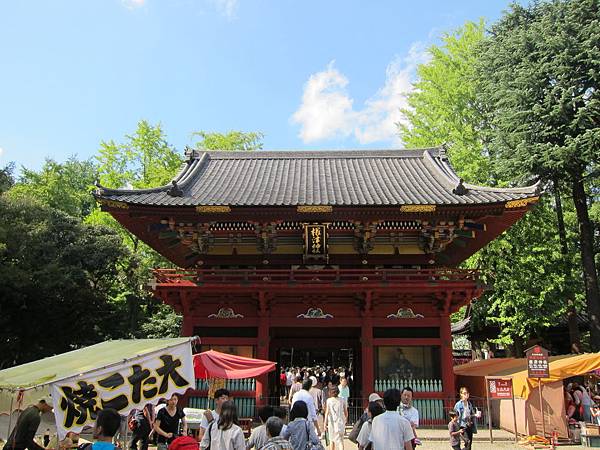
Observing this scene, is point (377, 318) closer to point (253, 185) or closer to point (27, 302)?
point (253, 185)

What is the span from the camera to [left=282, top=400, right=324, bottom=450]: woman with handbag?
631cm

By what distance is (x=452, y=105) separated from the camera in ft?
91.2

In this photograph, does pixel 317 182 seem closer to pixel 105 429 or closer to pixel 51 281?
pixel 105 429

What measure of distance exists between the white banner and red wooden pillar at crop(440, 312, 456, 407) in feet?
36.1

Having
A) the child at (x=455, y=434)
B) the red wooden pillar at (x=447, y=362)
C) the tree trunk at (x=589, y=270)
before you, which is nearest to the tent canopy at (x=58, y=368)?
the child at (x=455, y=434)

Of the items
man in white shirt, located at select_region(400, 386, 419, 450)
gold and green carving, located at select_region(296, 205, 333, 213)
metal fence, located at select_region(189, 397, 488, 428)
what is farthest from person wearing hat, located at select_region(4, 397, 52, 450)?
gold and green carving, located at select_region(296, 205, 333, 213)

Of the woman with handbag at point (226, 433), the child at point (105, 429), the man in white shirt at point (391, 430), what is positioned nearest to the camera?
the child at point (105, 429)

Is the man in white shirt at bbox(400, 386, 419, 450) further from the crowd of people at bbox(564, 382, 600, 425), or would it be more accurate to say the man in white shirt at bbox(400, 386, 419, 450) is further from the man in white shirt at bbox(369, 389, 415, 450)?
the crowd of people at bbox(564, 382, 600, 425)

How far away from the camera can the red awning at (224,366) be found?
1128cm

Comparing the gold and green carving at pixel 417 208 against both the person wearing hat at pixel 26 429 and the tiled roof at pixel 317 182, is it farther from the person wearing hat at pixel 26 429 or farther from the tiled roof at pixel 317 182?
the person wearing hat at pixel 26 429

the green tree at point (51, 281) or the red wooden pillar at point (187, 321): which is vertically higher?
the green tree at point (51, 281)

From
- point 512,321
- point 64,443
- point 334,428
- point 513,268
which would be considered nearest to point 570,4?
point 513,268

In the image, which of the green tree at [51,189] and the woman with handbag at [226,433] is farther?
the green tree at [51,189]

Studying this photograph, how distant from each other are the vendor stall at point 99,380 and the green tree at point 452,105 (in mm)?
21494
